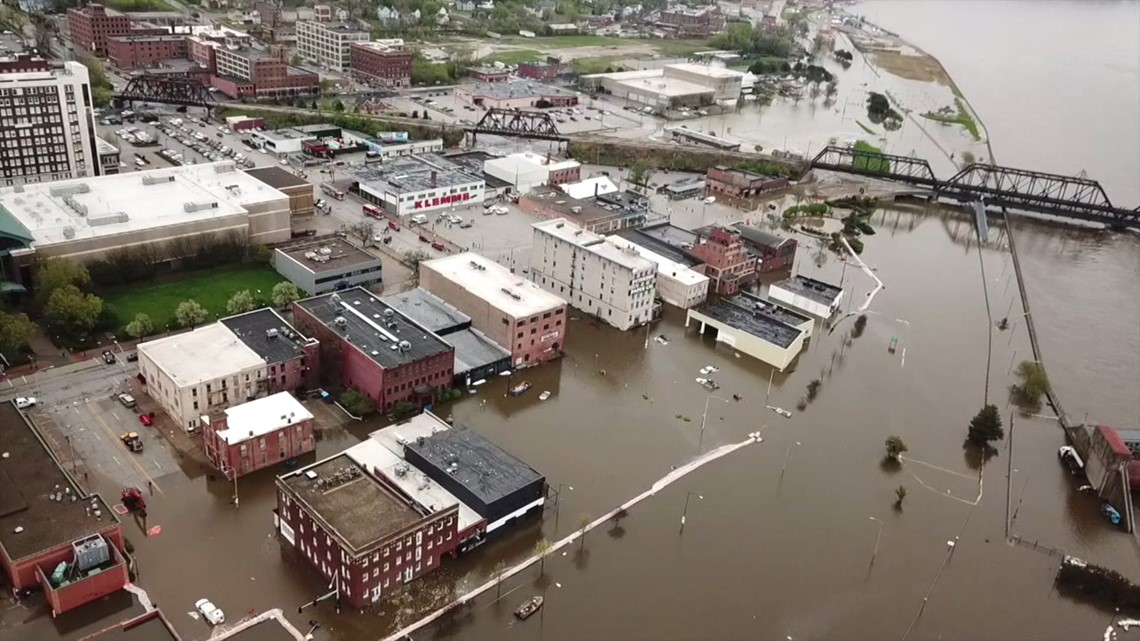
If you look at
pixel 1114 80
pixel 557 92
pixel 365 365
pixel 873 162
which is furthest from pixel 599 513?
pixel 1114 80

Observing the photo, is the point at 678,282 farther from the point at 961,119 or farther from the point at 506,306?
the point at 961,119

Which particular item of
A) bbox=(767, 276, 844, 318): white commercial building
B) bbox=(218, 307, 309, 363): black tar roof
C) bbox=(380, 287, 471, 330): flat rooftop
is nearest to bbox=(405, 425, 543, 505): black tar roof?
bbox=(218, 307, 309, 363): black tar roof

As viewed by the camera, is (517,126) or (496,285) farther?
(517,126)

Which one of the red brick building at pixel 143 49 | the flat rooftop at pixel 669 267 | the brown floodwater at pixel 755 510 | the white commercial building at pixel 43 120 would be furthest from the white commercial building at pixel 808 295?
the red brick building at pixel 143 49

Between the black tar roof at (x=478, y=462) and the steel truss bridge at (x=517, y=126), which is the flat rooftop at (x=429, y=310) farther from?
the steel truss bridge at (x=517, y=126)

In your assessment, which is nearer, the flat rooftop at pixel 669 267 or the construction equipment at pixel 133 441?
the construction equipment at pixel 133 441

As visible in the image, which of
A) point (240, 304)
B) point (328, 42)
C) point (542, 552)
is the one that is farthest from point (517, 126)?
point (542, 552)
